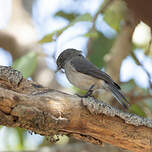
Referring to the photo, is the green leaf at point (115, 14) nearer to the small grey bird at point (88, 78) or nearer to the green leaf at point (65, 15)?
the small grey bird at point (88, 78)

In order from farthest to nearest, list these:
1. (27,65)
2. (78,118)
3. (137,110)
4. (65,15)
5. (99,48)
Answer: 1. (65,15)
2. (99,48)
3. (137,110)
4. (27,65)
5. (78,118)

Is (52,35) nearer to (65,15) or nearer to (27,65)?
(27,65)

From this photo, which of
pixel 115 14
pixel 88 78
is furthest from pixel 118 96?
pixel 115 14

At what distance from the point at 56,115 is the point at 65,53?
7.60 ft

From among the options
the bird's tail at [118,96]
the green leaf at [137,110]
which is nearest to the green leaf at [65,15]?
the green leaf at [137,110]

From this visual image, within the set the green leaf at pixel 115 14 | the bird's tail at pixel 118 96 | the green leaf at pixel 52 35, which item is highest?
the green leaf at pixel 115 14

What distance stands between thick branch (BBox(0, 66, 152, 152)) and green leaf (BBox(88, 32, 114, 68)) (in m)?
1.97

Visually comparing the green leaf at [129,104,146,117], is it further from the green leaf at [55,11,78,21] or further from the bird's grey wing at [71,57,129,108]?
the green leaf at [55,11,78,21]

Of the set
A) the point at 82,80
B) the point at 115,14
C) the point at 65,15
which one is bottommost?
the point at 82,80

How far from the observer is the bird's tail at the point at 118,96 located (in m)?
2.87

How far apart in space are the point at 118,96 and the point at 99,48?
1.65 metres

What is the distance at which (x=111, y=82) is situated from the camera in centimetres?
317

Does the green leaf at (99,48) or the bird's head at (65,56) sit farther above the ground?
the green leaf at (99,48)

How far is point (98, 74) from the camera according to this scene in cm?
332
